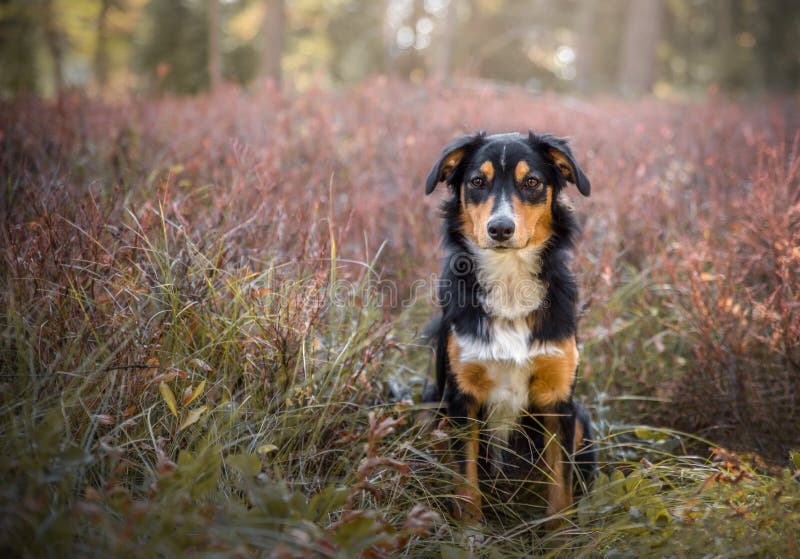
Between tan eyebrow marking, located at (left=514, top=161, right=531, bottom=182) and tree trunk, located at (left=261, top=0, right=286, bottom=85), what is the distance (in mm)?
12132

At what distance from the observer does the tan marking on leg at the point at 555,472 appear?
2734 millimetres

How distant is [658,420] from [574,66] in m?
23.1

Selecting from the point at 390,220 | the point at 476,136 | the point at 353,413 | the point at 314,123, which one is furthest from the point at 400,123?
the point at 353,413

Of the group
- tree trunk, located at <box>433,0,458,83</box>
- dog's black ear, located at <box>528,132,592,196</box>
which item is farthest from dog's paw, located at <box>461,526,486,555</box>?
tree trunk, located at <box>433,0,458,83</box>

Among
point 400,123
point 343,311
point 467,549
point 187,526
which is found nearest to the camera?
point 187,526

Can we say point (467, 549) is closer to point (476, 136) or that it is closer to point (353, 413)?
point (353, 413)

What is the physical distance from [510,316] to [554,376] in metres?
0.36

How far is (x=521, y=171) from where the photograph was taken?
3.03 meters

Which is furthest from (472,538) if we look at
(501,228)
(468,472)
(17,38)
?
(17,38)

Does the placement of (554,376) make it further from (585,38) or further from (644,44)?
(585,38)

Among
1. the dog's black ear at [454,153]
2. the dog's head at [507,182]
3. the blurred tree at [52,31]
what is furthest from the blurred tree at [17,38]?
the dog's head at [507,182]

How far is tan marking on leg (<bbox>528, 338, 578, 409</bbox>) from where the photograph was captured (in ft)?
9.16

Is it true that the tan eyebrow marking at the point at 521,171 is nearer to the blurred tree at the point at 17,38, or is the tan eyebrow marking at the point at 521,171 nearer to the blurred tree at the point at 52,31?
the blurred tree at the point at 52,31

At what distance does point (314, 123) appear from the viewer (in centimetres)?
649
